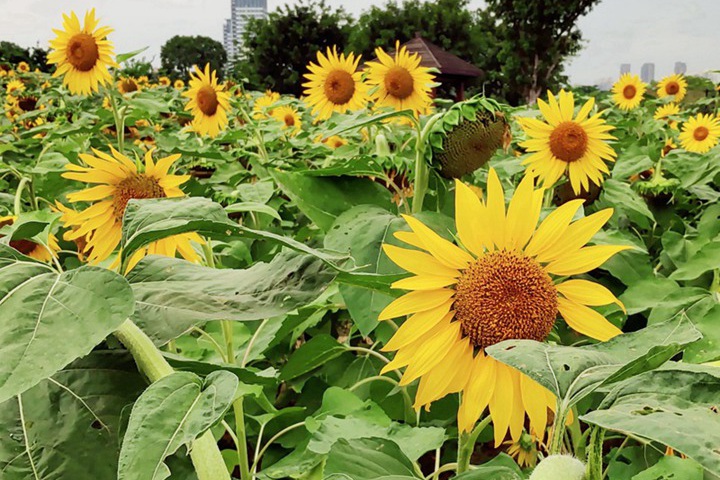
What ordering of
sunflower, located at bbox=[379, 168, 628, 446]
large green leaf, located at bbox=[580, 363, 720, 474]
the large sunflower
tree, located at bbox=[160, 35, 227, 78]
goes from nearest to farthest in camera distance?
large green leaf, located at bbox=[580, 363, 720, 474] < sunflower, located at bbox=[379, 168, 628, 446] < the large sunflower < tree, located at bbox=[160, 35, 227, 78]

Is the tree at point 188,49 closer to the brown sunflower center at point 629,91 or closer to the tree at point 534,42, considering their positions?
the tree at point 534,42

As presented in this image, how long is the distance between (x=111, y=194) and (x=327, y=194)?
328 millimetres

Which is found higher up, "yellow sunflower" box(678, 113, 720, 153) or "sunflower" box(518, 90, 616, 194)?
"sunflower" box(518, 90, 616, 194)

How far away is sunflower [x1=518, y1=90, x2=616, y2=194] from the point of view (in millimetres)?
1359

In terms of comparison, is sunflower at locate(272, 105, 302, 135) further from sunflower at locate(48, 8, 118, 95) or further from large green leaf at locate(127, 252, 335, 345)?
large green leaf at locate(127, 252, 335, 345)

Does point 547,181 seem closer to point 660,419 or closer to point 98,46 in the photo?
point 660,419

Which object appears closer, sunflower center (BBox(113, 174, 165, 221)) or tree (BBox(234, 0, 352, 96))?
sunflower center (BBox(113, 174, 165, 221))

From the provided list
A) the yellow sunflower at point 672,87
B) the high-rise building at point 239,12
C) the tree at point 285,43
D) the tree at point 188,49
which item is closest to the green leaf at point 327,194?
the yellow sunflower at point 672,87

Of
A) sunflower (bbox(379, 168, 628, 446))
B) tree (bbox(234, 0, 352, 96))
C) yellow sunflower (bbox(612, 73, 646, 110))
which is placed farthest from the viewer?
tree (bbox(234, 0, 352, 96))

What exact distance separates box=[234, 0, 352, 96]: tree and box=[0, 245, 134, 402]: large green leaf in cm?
1730

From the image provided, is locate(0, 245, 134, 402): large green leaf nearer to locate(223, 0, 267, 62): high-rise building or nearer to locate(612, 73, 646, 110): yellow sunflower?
locate(612, 73, 646, 110): yellow sunflower

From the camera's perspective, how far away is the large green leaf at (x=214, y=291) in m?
0.39

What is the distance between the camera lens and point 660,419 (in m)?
0.26

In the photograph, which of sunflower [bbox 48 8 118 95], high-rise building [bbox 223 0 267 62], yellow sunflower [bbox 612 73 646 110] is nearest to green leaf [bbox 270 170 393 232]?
sunflower [bbox 48 8 118 95]
